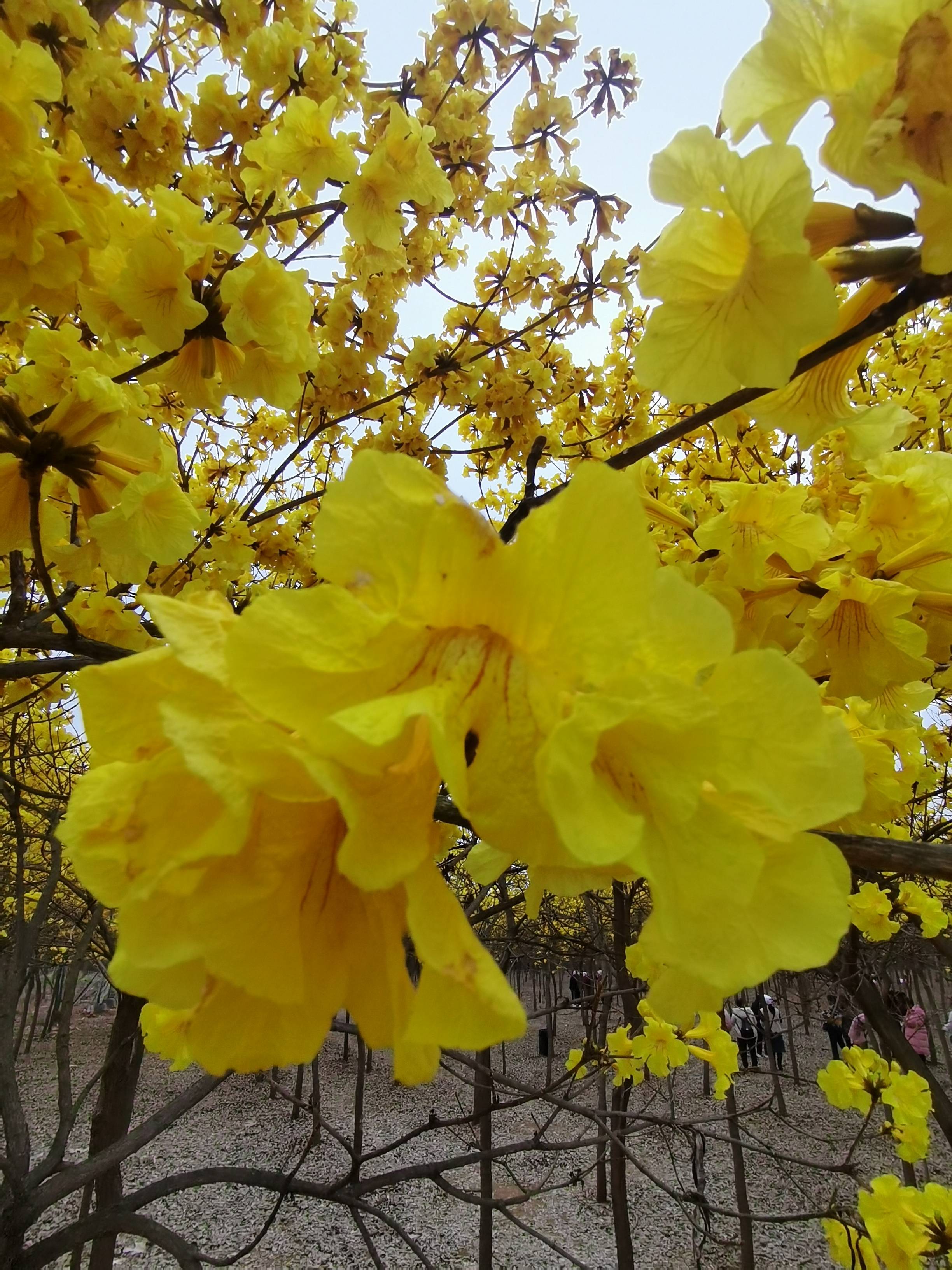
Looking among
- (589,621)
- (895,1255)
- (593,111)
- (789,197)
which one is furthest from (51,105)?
(895,1255)

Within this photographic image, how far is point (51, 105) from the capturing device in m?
1.77

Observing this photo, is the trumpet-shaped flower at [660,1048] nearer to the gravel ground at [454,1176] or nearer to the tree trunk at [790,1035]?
the gravel ground at [454,1176]

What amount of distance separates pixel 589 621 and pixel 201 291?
4.25 ft

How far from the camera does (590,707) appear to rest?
1.18 feet

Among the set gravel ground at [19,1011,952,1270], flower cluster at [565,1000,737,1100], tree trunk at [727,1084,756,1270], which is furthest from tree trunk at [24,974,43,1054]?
flower cluster at [565,1000,737,1100]

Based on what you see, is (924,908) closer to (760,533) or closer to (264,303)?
(760,533)

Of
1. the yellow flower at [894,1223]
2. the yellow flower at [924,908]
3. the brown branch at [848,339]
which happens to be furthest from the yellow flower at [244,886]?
the yellow flower at [924,908]

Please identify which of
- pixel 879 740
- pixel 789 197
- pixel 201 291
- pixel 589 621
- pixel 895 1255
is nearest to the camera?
pixel 589 621

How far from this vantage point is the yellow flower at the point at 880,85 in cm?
52

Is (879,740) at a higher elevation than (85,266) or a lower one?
lower

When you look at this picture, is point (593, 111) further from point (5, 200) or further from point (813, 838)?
point (813, 838)

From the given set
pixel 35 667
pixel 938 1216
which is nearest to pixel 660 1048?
pixel 938 1216

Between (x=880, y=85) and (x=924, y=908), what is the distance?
3.99m

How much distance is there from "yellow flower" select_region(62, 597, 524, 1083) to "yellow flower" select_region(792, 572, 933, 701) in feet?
2.57
